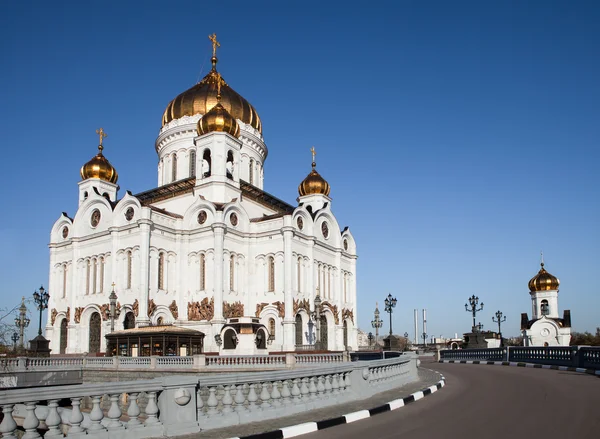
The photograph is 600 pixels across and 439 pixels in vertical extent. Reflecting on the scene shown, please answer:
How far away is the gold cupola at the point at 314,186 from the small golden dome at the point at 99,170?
15.7 m

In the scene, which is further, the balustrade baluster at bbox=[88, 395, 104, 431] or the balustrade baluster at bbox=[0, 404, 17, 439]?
the balustrade baluster at bbox=[88, 395, 104, 431]

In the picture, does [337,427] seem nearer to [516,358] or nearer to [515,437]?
[515,437]

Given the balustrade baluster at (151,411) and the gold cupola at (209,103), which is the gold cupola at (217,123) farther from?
the balustrade baluster at (151,411)

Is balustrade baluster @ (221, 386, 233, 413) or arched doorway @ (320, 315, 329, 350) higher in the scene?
balustrade baluster @ (221, 386, 233, 413)

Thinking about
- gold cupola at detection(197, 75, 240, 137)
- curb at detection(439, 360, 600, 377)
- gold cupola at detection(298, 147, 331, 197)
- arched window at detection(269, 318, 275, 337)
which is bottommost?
curb at detection(439, 360, 600, 377)

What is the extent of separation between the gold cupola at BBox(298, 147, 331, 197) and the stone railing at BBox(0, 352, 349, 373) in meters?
22.0

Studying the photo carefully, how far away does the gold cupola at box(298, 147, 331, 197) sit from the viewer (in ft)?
159

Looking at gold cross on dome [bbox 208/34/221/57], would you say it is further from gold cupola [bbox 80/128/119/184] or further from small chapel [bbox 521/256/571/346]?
small chapel [bbox 521/256/571/346]

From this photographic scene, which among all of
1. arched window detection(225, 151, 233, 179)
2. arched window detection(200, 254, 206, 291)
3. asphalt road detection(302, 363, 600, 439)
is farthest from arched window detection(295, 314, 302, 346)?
asphalt road detection(302, 363, 600, 439)

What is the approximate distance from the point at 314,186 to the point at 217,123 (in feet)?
34.7

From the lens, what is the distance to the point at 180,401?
859cm

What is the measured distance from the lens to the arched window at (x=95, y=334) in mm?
38594

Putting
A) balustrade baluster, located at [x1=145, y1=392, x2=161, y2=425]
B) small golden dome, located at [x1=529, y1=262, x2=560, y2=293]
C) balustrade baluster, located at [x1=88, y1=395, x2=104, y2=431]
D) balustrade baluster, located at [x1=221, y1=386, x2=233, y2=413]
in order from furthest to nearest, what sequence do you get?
1. small golden dome, located at [x1=529, y1=262, x2=560, y2=293]
2. balustrade baluster, located at [x1=221, y1=386, x2=233, y2=413]
3. balustrade baluster, located at [x1=145, y1=392, x2=161, y2=425]
4. balustrade baluster, located at [x1=88, y1=395, x2=104, y2=431]

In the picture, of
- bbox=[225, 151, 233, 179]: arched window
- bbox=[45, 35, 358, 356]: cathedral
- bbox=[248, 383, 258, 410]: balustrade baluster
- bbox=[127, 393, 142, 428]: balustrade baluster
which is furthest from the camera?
bbox=[225, 151, 233, 179]: arched window
